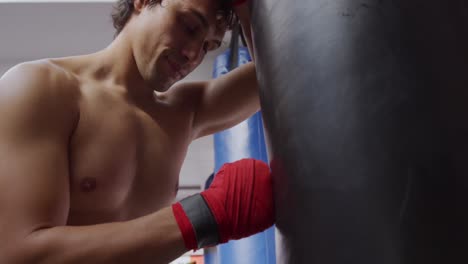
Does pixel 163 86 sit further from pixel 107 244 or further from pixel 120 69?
pixel 107 244

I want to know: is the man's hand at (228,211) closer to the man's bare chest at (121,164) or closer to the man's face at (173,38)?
the man's bare chest at (121,164)

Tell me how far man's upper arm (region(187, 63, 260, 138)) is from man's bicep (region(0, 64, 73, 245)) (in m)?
0.40

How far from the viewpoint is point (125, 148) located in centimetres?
92

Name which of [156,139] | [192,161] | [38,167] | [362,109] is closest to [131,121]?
[156,139]

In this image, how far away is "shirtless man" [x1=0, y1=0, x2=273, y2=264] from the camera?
0.64 metres

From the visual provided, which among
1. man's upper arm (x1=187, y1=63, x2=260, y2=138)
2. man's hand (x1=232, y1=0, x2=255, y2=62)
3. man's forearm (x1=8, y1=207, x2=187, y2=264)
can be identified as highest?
man's hand (x1=232, y1=0, x2=255, y2=62)

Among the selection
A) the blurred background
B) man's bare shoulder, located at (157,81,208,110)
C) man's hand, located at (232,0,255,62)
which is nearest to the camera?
man's hand, located at (232,0,255,62)

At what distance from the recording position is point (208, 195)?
0.68 meters

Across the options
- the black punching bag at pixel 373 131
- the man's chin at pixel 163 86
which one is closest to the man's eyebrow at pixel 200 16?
the man's chin at pixel 163 86

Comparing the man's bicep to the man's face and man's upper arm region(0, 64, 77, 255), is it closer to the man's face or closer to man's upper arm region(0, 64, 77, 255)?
man's upper arm region(0, 64, 77, 255)

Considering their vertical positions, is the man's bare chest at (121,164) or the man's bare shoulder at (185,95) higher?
the man's bare shoulder at (185,95)

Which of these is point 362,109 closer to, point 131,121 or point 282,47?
point 282,47

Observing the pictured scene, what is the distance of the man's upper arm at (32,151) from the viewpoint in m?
0.66

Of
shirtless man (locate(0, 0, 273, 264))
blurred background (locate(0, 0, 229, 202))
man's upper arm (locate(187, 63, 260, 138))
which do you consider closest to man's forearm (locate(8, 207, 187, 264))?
shirtless man (locate(0, 0, 273, 264))
